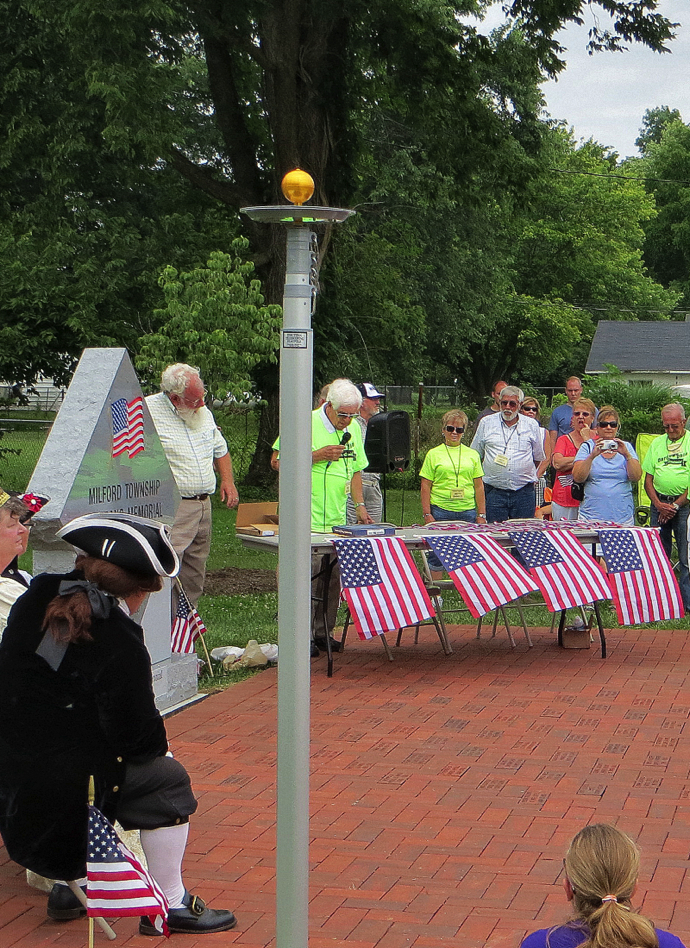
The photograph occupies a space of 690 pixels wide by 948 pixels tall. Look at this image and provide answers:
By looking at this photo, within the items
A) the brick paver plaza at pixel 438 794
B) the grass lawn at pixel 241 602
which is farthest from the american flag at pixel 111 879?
the grass lawn at pixel 241 602

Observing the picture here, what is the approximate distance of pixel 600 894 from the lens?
2.76m

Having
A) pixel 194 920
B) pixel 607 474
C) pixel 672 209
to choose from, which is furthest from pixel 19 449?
pixel 672 209

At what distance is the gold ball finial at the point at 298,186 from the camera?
335cm

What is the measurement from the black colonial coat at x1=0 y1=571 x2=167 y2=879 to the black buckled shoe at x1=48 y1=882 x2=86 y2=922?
34 cm

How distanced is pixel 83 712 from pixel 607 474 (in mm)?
6984

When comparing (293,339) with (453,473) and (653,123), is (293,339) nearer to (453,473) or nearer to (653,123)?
(453,473)

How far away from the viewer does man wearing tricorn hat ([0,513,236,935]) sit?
13.1 ft

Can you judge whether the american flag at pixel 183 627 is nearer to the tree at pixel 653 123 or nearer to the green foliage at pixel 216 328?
the green foliage at pixel 216 328

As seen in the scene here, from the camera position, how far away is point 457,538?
8852mm

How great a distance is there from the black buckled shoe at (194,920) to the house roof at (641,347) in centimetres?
4902

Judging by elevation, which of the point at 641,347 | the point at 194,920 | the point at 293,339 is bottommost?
the point at 194,920

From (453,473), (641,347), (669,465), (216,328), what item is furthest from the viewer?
(641,347)

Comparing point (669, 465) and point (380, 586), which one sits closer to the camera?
point (380, 586)

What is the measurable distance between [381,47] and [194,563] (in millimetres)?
12488
